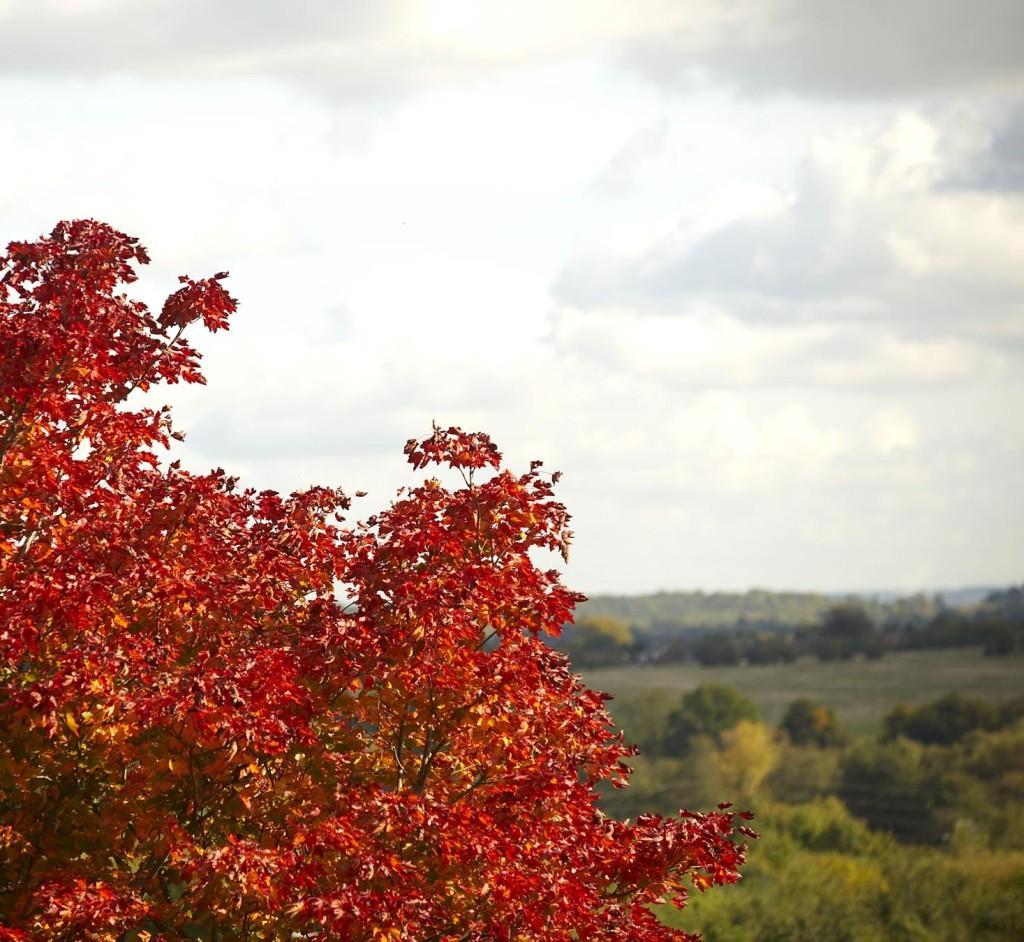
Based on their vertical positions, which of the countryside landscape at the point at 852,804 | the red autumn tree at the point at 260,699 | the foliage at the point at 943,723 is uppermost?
the red autumn tree at the point at 260,699

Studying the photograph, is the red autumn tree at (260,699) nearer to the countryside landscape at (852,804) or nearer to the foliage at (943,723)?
the countryside landscape at (852,804)

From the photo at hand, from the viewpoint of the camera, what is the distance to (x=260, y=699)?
44.4ft

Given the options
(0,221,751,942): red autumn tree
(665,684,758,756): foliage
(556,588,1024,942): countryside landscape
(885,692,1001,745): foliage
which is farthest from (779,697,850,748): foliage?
(0,221,751,942): red autumn tree

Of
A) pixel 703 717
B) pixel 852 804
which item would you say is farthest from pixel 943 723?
pixel 852 804

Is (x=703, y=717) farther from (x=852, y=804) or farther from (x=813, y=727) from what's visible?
(x=852, y=804)

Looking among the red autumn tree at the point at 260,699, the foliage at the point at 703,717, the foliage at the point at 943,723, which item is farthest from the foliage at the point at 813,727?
the red autumn tree at the point at 260,699

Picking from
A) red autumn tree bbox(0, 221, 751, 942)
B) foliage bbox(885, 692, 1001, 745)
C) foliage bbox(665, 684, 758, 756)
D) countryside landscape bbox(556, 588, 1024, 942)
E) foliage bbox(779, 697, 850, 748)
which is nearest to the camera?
red autumn tree bbox(0, 221, 751, 942)

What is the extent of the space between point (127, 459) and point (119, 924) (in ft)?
14.5

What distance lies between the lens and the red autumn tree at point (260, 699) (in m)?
13.4

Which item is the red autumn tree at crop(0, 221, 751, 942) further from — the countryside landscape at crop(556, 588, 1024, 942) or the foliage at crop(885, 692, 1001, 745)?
the foliage at crop(885, 692, 1001, 745)

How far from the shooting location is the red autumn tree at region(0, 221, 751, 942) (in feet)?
44.0

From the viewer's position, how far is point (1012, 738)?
14225cm

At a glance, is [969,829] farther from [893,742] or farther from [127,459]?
[127,459]

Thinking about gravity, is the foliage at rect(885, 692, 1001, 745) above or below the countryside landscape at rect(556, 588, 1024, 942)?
above
